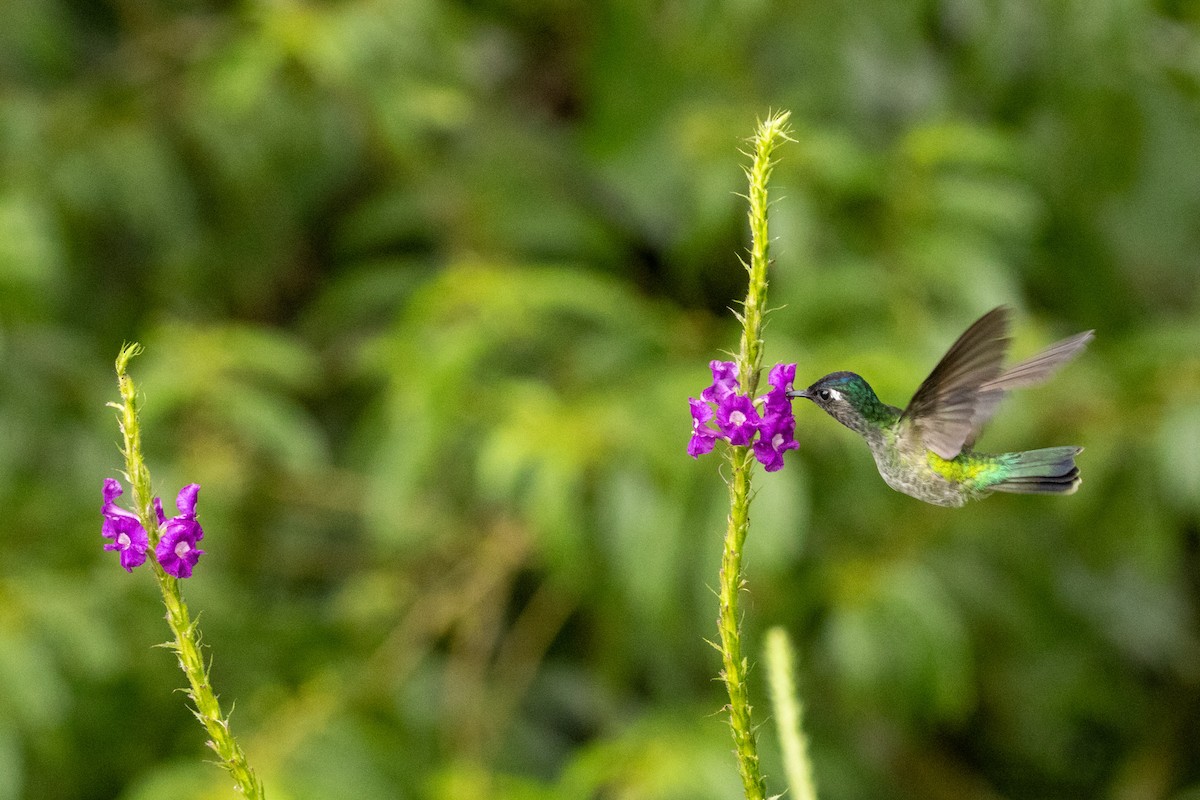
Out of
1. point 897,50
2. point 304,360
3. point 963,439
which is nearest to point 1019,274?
point 897,50

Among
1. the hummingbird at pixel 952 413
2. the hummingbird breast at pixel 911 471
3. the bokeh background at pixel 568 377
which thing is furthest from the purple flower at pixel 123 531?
the bokeh background at pixel 568 377

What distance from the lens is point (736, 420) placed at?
36.9 inches

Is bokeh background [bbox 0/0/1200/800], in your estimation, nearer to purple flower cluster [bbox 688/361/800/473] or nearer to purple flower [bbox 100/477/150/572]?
purple flower cluster [bbox 688/361/800/473]

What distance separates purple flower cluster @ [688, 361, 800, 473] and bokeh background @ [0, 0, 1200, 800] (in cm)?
→ 178

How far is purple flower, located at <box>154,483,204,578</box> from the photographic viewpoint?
2.87ft

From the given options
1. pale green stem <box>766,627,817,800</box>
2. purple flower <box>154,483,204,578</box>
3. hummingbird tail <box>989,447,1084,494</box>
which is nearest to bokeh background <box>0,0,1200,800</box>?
hummingbird tail <box>989,447,1084,494</box>

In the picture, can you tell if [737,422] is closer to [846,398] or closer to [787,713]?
[846,398]

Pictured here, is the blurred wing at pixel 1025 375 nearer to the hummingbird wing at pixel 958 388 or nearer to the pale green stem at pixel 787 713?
the hummingbird wing at pixel 958 388

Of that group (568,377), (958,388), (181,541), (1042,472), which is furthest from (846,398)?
(568,377)

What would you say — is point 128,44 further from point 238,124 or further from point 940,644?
point 940,644

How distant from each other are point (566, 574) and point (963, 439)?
217 centimetres

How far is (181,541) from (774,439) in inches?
16.2

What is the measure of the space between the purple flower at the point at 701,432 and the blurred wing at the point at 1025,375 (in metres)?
0.28

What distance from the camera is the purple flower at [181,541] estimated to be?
34.5 inches
